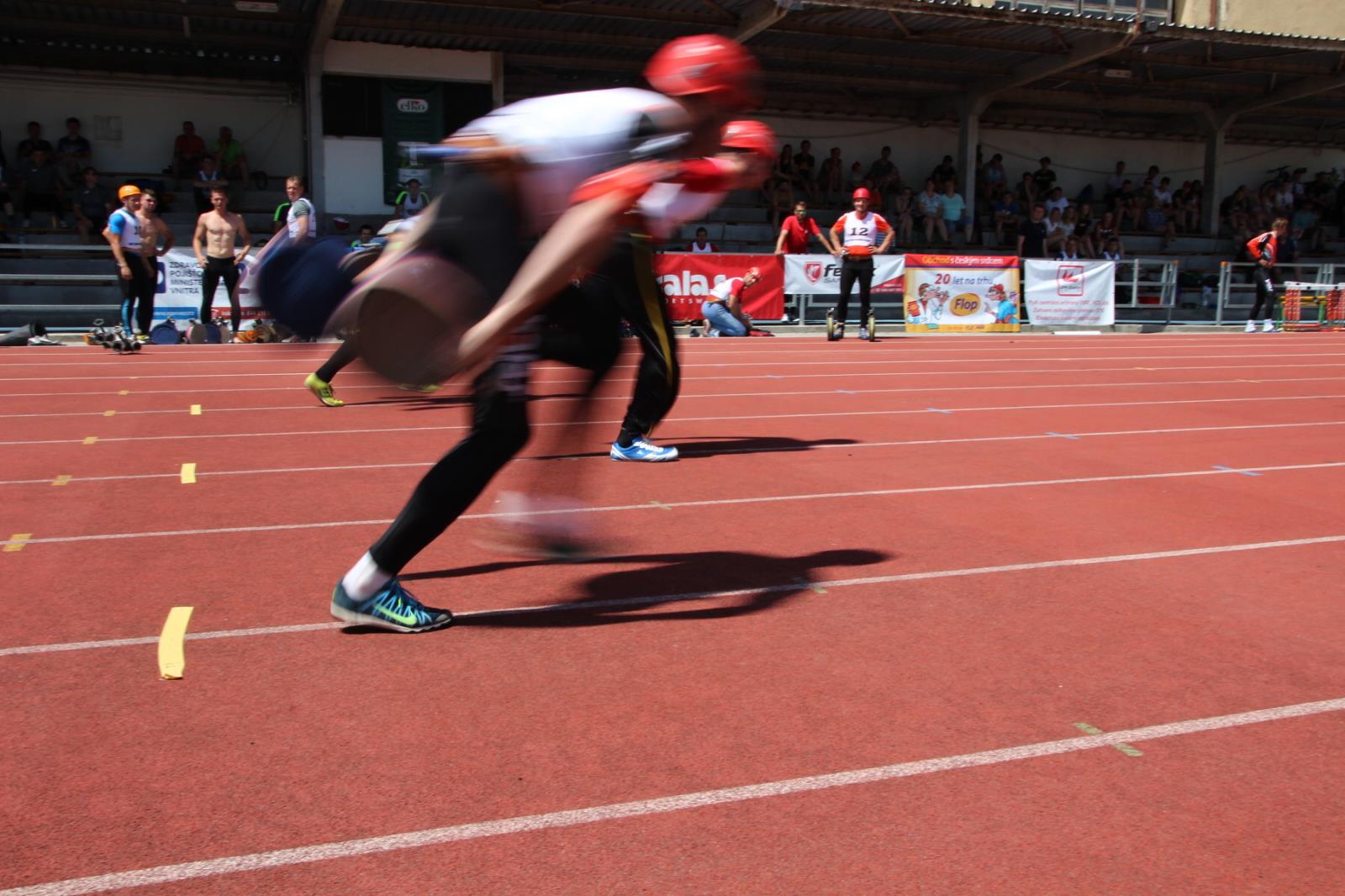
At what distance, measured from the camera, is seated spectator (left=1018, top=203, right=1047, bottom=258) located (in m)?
24.2

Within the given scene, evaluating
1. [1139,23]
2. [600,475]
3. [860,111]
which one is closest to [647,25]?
[860,111]

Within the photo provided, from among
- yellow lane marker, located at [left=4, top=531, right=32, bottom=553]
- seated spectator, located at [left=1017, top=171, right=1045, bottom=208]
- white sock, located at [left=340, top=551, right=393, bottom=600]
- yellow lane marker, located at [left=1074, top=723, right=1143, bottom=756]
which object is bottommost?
yellow lane marker, located at [left=1074, top=723, right=1143, bottom=756]

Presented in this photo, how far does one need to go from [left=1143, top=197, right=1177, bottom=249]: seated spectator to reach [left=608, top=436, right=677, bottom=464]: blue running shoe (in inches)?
1015

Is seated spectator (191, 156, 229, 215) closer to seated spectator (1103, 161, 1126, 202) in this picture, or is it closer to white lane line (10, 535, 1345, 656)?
white lane line (10, 535, 1345, 656)

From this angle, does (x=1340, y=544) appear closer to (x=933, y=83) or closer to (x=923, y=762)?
(x=923, y=762)

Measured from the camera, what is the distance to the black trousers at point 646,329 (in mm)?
5402

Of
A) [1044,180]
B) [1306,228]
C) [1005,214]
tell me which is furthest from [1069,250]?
[1306,228]

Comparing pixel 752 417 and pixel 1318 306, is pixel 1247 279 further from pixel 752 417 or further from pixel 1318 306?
pixel 752 417

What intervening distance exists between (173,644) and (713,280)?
1497 cm

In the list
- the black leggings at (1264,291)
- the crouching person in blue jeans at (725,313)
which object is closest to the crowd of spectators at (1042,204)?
the black leggings at (1264,291)

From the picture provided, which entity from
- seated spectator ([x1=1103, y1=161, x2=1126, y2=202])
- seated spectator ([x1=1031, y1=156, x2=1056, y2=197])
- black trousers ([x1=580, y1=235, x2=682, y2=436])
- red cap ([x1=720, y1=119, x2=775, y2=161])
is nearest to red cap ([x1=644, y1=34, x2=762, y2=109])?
red cap ([x1=720, y1=119, x2=775, y2=161])

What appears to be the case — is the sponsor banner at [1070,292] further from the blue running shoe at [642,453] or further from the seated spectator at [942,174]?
the blue running shoe at [642,453]

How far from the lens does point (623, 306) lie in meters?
5.94

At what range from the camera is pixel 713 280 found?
18172mm
